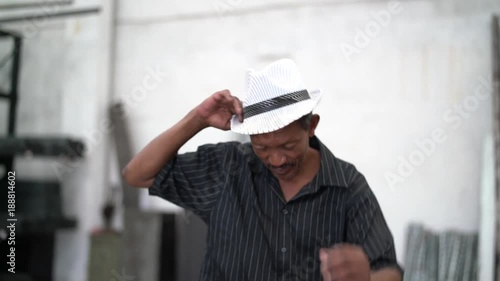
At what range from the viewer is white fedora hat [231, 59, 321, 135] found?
130 cm

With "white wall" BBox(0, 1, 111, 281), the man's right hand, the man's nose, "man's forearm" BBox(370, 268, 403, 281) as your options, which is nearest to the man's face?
the man's nose

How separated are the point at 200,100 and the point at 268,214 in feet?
7.59

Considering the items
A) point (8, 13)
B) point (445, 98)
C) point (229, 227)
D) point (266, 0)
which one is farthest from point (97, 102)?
point (229, 227)

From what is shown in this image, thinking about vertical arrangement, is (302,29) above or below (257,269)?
above

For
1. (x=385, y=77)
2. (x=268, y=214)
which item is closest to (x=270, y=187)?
(x=268, y=214)

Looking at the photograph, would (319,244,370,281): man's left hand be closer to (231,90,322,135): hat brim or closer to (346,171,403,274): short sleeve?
(346,171,403,274): short sleeve

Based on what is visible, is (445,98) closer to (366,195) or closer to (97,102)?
(366,195)

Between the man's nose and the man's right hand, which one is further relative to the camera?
the man's right hand

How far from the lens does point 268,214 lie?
55.2 inches

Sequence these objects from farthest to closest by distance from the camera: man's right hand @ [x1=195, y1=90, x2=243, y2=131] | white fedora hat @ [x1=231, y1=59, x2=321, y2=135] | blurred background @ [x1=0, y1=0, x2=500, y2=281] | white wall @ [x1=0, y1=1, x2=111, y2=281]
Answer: white wall @ [x1=0, y1=1, x2=111, y2=281], blurred background @ [x1=0, y1=0, x2=500, y2=281], man's right hand @ [x1=195, y1=90, x2=243, y2=131], white fedora hat @ [x1=231, y1=59, x2=321, y2=135]

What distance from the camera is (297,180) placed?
1.42 meters

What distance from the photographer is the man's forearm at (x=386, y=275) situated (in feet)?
3.89

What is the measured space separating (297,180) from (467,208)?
2.00 m

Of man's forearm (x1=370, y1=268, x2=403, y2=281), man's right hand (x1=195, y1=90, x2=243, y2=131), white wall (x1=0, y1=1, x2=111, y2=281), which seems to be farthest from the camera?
white wall (x1=0, y1=1, x2=111, y2=281)
